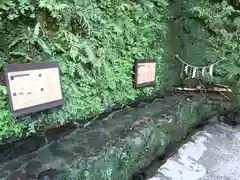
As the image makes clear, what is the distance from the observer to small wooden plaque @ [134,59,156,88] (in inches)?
150

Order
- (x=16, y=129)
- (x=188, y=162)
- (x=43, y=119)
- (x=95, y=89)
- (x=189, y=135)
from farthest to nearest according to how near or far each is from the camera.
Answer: (x=189, y=135) → (x=188, y=162) → (x=95, y=89) → (x=43, y=119) → (x=16, y=129)

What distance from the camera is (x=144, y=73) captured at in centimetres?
400

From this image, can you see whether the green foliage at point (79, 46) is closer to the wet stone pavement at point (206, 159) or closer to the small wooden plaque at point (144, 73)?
the small wooden plaque at point (144, 73)

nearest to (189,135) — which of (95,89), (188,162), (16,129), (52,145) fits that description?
(188,162)

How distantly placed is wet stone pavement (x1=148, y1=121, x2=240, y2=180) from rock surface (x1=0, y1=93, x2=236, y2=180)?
253 mm

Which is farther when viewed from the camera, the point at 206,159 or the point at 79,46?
the point at 206,159

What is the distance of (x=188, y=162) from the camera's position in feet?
11.1

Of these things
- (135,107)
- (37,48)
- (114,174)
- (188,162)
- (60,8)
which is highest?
(60,8)

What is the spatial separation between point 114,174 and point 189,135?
6.74 feet

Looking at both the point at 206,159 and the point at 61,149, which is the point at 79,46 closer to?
the point at 61,149

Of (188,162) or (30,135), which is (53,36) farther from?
(188,162)

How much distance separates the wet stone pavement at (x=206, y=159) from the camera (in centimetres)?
312

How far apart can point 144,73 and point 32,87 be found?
83.8 inches

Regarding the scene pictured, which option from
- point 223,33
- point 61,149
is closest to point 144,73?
point 61,149
